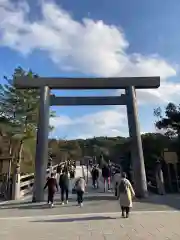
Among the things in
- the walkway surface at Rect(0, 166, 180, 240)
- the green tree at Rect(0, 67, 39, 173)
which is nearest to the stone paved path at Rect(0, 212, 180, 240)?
the walkway surface at Rect(0, 166, 180, 240)

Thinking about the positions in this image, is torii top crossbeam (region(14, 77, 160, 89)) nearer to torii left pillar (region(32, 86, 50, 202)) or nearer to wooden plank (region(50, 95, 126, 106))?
torii left pillar (region(32, 86, 50, 202))

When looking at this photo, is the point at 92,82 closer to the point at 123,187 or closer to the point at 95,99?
the point at 95,99

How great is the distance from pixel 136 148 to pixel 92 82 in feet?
14.8

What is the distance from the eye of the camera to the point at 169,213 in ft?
37.2

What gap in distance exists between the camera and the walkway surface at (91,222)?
790 centimetres

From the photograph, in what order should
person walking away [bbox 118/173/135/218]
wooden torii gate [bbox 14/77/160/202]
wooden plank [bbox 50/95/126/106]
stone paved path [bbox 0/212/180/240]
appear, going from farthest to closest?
1. wooden plank [bbox 50/95/126/106]
2. wooden torii gate [bbox 14/77/160/202]
3. person walking away [bbox 118/173/135/218]
4. stone paved path [bbox 0/212/180/240]

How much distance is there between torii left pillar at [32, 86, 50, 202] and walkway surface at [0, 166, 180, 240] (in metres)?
1.47

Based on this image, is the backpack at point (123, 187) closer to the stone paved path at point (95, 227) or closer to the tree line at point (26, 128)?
the stone paved path at point (95, 227)

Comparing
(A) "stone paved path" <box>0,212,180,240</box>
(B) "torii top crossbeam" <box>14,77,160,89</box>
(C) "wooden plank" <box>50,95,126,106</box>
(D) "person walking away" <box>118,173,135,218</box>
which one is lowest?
(A) "stone paved path" <box>0,212,180,240</box>

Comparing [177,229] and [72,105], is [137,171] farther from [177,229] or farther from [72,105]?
[177,229]

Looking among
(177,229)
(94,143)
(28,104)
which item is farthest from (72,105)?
(94,143)

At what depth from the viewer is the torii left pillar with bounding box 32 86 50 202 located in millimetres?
15863

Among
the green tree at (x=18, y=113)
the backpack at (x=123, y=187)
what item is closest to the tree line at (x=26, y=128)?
the green tree at (x=18, y=113)

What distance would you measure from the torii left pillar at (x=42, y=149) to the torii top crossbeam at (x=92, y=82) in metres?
0.47
